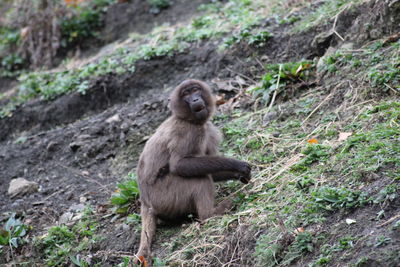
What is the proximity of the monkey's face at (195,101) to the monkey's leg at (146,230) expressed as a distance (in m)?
1.30

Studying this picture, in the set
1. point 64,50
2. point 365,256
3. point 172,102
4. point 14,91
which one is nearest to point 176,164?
point 172,102

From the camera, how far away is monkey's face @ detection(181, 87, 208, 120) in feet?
22.1

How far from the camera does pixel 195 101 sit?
6762 millimetres

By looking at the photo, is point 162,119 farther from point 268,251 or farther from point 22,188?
point 268,251

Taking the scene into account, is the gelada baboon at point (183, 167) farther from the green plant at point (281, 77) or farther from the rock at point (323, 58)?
the rock at point (323, 58)

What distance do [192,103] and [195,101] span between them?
4 centimetres

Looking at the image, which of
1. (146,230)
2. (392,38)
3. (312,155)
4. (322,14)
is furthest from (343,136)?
(322,14)

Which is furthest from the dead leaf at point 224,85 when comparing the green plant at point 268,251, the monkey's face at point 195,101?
the green plant at point 268,251

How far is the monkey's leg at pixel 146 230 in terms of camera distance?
6.15m

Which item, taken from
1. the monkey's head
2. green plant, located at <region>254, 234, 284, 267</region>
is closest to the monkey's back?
the monkey's head

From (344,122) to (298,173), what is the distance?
116 cm

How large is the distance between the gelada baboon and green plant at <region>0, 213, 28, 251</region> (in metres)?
1.90

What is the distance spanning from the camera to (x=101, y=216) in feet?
24.6

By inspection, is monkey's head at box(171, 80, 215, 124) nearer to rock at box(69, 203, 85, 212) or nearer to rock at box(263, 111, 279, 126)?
rock at box(263, 111, 279, 126)
